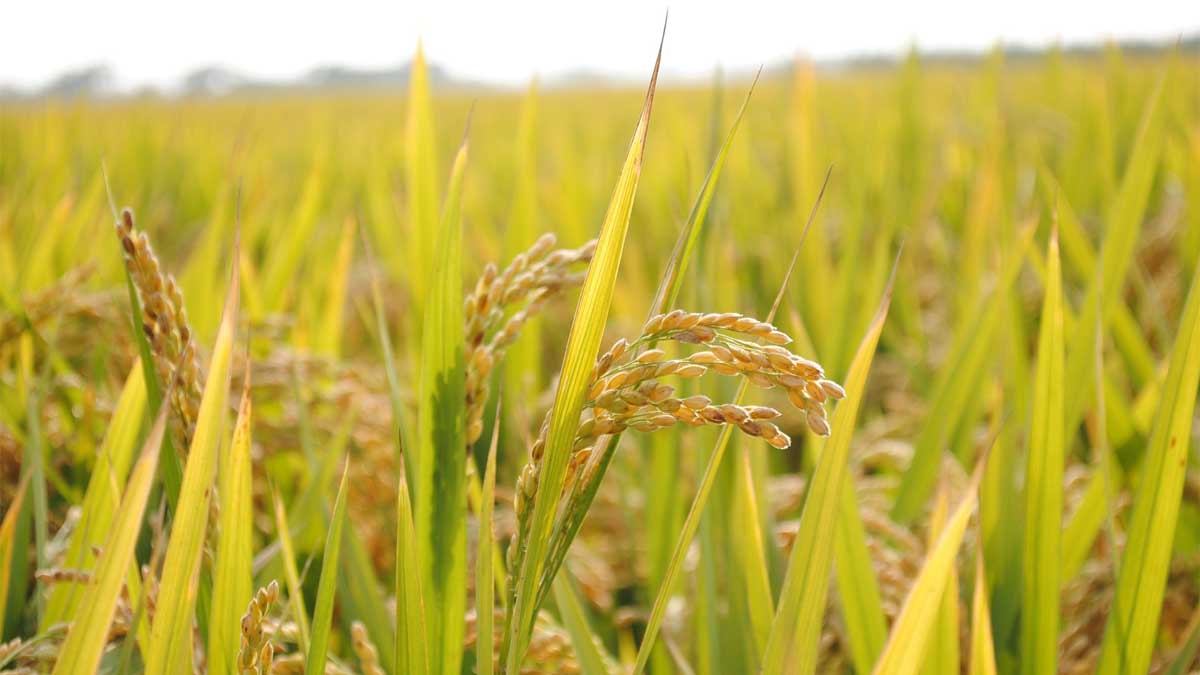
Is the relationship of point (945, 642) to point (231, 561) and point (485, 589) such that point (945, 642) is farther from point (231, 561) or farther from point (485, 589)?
point (231, 561)

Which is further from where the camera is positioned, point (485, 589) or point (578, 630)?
point (578, 630)

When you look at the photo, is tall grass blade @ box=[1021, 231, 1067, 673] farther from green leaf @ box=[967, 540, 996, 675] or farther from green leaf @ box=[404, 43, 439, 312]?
green leaf @ box=[404, 43, 439, 312]

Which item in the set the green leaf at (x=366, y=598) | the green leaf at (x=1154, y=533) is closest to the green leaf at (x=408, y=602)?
the green leaf at (x=366, y=598)

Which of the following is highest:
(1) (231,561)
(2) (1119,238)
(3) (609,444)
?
(2) (1119,238)

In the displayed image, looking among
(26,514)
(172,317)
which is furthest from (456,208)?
(26,514)

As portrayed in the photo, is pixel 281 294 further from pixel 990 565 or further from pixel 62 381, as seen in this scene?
pixel 990 565

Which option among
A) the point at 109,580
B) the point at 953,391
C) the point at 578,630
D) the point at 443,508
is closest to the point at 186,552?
the point at 109,580
